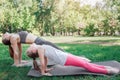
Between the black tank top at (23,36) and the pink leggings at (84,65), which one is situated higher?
the black tank top at (23,36)

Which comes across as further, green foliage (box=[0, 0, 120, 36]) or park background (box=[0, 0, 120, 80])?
green foliage (box=[0, 0, 120, 36])

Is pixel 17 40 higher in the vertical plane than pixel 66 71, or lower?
higher

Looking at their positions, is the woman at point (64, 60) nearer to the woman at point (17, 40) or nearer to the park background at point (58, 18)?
the woman at point (17, 40)

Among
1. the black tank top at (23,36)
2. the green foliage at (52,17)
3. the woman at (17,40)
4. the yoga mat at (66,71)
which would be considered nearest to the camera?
the yoga mat at (66,71)

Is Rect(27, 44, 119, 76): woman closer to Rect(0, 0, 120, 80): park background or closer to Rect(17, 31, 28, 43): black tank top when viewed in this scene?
Rect(17, 31, 28, 43): black tank top

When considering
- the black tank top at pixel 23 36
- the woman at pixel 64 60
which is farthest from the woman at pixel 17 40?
the woman at pixel 64 60

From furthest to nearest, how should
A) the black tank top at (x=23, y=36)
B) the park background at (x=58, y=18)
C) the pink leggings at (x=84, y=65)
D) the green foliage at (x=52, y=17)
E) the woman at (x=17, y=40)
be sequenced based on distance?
the green foliage at (x=52, y=17) < the park background at (x=58, y=18) < the black tank top at (x=23, y=36) < the woman at (x=17, y=40) < the pink leggings at (x=84, y=65)

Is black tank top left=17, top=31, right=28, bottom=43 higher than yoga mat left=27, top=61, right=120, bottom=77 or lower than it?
higher

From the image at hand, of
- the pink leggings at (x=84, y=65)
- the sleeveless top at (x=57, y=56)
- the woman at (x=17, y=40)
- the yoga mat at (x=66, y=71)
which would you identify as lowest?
the yoga mat at (x=66, y=71)

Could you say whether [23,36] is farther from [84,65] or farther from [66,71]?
[84,65]

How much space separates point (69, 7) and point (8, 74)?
36.3 m

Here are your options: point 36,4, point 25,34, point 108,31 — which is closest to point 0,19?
point 36,4

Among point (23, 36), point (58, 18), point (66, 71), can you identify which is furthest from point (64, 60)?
point (58, 18)

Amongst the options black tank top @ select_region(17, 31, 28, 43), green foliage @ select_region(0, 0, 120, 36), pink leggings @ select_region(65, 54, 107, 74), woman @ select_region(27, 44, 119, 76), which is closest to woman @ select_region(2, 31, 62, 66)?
black tank top @ select_region(17, 31, 28, 43)
